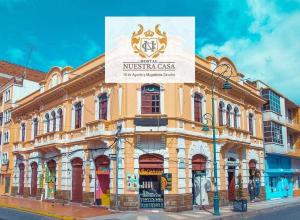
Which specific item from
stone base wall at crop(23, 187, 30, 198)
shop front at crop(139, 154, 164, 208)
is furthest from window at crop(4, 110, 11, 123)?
shop front at crop(139, 154, 164, 208)

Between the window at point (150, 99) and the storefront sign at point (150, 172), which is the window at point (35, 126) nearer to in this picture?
the window at point (150, 99)

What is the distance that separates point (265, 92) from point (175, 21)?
15424mm

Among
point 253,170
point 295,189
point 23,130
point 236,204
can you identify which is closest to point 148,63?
point 236,204

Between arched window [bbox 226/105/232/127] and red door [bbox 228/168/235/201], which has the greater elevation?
arched window [bbox 226/105/232/127]

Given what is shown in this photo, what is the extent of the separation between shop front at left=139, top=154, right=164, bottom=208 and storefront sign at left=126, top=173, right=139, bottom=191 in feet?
1.28

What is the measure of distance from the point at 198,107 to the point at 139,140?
544 centimetres

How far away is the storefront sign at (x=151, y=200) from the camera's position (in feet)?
67.6

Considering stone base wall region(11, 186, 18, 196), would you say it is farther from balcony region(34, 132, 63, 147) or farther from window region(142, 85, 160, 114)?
window region(142, 85, 160, 114)

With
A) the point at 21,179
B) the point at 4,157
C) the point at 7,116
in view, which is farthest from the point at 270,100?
the point at 4,157

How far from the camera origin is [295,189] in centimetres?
3825

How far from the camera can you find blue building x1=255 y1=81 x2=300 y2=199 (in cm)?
3228

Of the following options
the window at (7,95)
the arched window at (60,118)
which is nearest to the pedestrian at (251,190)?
the arched window at (60,118)

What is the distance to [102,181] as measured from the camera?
23016mm

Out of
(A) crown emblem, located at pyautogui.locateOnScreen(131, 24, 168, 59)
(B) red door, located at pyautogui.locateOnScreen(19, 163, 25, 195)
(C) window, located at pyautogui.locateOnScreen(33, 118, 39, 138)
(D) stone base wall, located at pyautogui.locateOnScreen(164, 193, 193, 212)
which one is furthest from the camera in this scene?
(B) red door, located at pyautogui.locateOnScreen(19, 163, 25, 195)
